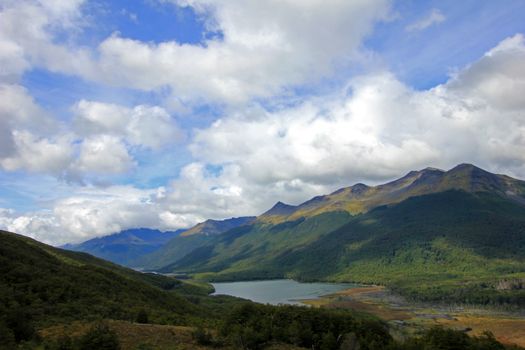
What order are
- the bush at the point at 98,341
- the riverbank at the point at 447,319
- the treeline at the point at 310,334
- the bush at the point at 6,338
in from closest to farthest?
the bush at the point at 6,338
the bush at the point at 98,341
the treeline at the point at 310,334
the riverbank at the point at 447,319

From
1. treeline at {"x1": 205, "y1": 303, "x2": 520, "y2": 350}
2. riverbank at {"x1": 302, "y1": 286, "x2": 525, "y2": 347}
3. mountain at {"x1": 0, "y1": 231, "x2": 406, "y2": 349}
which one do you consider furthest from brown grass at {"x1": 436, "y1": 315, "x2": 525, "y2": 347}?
mountain at {"x1": 0, "y1": 231, "x2": 406, "y2": 349}

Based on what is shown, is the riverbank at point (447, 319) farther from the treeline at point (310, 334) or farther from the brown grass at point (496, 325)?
the treeline at point (310, 334)

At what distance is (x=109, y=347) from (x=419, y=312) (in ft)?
557


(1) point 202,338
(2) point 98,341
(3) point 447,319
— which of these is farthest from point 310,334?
(3) point 447,319

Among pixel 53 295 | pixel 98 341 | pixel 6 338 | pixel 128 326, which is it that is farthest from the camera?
pixel 53 295

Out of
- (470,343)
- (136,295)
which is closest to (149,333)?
(470,343)

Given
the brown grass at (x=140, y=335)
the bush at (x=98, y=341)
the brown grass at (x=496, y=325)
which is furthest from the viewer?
the brown grass at (x=496, y=325)

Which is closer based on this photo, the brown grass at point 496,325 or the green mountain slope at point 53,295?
the green mountain slope at point 53,295

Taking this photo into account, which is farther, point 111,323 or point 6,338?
point 111,323

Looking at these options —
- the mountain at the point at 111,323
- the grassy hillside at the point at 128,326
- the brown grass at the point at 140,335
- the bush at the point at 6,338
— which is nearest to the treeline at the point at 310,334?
the grassy hillside at the point at 128,326

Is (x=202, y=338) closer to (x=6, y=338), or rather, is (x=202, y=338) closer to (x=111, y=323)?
(x=111, y=323)

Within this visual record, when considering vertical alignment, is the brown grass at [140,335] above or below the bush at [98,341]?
below

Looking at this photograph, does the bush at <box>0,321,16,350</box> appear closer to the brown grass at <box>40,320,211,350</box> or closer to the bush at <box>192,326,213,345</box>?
the brown grass at <box>40,320,211,350</box>

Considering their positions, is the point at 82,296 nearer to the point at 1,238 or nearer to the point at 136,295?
the point at 136,295
